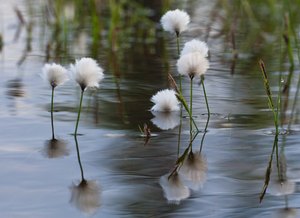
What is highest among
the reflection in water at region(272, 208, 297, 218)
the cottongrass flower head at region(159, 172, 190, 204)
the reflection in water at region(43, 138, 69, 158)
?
the reflection in water at region(43, 138, 69, 158)

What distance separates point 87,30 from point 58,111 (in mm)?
2611

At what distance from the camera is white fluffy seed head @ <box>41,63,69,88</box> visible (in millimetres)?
2873

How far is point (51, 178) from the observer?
2230mm

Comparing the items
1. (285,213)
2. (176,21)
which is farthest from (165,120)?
(285,213)

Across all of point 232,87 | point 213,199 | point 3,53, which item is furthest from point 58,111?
point 3,53

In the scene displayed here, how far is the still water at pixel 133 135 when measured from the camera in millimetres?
2029

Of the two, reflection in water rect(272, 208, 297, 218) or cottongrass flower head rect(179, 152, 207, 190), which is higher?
cottongrass flower head rect(179, 152, 207, 190)

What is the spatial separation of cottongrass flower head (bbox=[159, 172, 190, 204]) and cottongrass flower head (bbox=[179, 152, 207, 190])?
28mm

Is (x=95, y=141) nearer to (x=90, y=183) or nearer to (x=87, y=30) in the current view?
(x=90, y=183)

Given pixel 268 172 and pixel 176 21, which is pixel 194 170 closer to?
pixel 268 172

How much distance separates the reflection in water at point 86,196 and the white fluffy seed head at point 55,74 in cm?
70

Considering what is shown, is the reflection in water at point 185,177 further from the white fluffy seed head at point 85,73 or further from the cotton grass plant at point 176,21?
the cotton grass plant at point 176,21

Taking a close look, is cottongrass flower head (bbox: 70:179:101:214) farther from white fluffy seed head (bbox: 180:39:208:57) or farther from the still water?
white fluffy seed head (bbox: 180:39:208:57)

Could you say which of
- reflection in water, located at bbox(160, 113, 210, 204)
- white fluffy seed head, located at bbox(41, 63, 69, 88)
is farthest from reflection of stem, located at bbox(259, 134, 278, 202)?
white fluffy seed head, located at bbox(41, 63, 69, 88)
